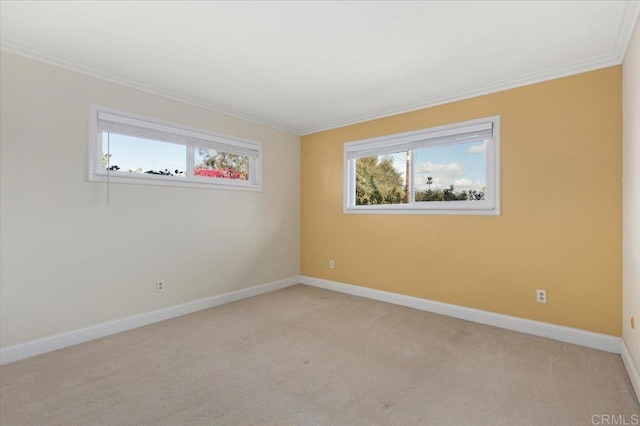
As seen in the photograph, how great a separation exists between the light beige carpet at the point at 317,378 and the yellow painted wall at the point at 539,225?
414 mm

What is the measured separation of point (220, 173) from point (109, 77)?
4.83ft

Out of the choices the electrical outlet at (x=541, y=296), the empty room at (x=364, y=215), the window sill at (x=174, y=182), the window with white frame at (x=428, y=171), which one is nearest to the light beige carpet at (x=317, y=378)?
the empty room at (x=364, y=215)

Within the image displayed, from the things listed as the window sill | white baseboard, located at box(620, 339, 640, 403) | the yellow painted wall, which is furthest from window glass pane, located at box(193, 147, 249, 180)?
white baseboard, located at box(620, 339, 640, 403)

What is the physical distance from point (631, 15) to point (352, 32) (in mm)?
1765

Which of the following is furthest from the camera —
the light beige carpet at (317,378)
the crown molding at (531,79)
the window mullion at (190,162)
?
the window mullion at (190,162)

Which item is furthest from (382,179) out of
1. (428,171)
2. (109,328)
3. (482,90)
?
(109,328)

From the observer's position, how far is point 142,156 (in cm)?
328

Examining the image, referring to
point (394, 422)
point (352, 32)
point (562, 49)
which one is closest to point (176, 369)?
point (394, 422)

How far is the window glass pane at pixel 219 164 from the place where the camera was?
149 inches

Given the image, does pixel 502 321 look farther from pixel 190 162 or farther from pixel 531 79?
pixel 190 162

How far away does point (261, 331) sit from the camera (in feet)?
9.99

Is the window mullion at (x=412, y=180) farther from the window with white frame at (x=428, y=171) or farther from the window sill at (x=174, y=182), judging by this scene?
the window sill at (x=174, y=182)

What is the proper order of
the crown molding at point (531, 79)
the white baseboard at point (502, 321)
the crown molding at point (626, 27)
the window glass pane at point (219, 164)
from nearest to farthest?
the crown molding at point (626, 27)
the crown molding at point (531, 79)
the white baseboard at point (502, 321)
the window glass pane at point (219, 164)

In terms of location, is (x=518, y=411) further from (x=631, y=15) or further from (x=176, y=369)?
(x=631, y=15)
